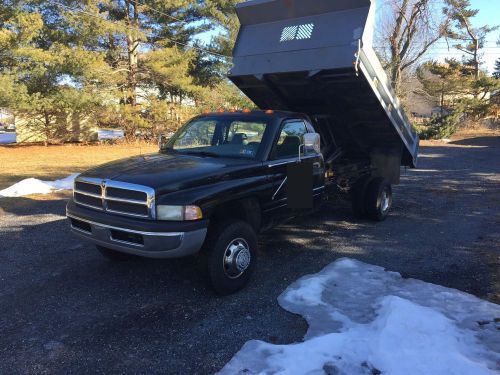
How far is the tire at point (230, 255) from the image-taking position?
4242 mm

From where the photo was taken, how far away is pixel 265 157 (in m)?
5.07

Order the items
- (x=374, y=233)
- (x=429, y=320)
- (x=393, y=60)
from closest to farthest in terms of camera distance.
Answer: (x=429, y=320) → (x=374, y=233) → (x=393, y=60)

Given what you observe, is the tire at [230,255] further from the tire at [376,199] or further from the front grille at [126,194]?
the tire at [376,199]

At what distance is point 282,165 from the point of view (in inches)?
208

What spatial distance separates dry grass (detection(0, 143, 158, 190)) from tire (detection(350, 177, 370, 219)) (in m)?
8.40

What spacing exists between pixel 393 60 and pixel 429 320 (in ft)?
104

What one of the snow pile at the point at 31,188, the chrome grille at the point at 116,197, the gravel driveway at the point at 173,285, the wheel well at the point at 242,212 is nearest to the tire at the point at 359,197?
the gravel driveway at the point at 173,285

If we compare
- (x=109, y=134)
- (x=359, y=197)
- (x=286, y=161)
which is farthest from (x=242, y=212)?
(x=109, y=134)

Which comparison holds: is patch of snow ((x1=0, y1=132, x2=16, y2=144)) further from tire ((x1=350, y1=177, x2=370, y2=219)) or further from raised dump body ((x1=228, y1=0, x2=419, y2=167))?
tire ((x1=350, y1=177, x2=370, y2=219))

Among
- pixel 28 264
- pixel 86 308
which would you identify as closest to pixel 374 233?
pixel 86 308

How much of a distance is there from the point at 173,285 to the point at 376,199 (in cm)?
405

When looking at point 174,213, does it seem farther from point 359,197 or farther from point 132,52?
point 132,52

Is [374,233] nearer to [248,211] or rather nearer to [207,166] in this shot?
[248,211]

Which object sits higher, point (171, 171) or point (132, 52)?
point (132, 52)
